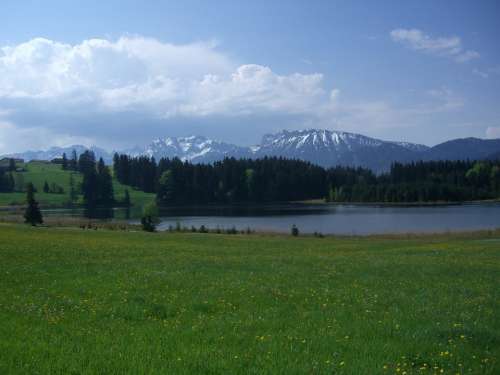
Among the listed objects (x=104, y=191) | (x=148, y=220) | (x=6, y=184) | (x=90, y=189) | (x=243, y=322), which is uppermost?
(x=6, y=184)

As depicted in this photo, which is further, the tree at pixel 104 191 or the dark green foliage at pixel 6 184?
the dark green foliage at pixel 6 184

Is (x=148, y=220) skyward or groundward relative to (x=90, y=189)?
groundward

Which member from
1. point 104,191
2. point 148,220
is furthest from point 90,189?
point 148,220

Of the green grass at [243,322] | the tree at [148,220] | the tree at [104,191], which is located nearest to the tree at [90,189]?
the tree at [104,191]

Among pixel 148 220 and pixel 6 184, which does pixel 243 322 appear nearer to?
pixel 148 220

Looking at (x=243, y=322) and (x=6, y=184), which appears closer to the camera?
(x=243, y=322)

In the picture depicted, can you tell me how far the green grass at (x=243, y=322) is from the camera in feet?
27.6

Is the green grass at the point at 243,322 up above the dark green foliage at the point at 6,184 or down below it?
below

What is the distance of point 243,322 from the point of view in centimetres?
1114

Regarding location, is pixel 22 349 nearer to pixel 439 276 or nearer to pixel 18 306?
pixel 18 306

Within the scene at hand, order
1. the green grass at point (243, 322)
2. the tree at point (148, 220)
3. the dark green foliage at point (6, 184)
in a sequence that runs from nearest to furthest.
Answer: the green grass at point (243, 322)
the tree at point (148, 220)
the dark green foliage at point (6, 184)

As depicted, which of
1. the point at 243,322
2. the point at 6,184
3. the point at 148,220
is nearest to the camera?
the point at 243,322

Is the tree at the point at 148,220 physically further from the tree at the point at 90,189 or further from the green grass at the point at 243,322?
the tree at the point at 90,189

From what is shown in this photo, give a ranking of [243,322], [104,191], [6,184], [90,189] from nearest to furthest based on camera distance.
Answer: [243,322]
[90,189]
[104,191]
[6,184]
